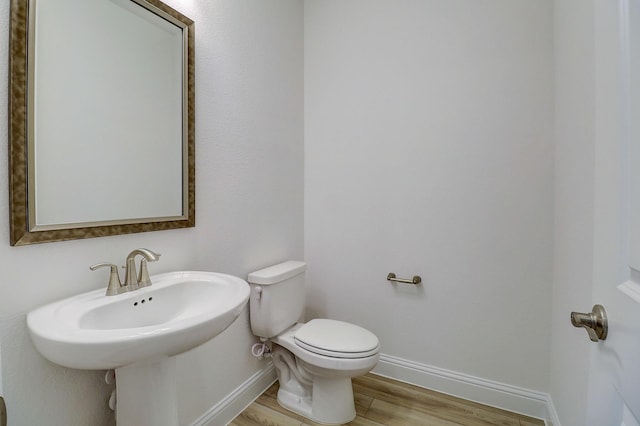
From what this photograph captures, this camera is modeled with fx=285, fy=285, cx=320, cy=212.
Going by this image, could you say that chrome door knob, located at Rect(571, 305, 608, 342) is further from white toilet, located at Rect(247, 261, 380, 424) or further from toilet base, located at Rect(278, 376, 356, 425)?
toilet base, located at Rect(278, 376, 356, 425)

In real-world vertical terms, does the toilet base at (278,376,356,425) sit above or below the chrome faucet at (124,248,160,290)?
below

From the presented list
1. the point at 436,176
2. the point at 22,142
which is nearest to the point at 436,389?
the point at 436,176

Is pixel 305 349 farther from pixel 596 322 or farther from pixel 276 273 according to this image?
pixel 596 322

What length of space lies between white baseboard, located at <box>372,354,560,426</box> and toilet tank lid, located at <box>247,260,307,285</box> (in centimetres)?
83

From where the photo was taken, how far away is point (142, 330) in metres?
0.68

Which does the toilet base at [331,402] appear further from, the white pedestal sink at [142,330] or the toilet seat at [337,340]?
the white pedestal sink at [142,330]

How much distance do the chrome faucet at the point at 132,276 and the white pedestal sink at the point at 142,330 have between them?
0.09ft

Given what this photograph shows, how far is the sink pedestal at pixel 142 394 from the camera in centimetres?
88

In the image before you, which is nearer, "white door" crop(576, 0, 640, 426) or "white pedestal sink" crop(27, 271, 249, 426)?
"white door" crop(576, 0, 640, 426)

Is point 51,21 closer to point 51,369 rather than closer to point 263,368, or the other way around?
point 51,369

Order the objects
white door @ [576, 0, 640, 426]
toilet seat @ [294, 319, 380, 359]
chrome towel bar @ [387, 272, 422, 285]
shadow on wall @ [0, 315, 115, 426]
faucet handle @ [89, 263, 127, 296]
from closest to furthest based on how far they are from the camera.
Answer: white door @ [576, 0, 640, 426], shadow on wall @ [0, 315, 115, 426], faucet handle @ [89, 263, 127, 296], toilet seat @ [294, 319, 380, 359], chrome towel bar @ [387, 272, 422, 285]

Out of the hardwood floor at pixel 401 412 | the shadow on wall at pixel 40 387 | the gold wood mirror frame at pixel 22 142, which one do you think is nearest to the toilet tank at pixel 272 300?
the hardwood floor at pixel 401 412

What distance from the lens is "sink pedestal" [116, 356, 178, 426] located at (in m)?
0.88

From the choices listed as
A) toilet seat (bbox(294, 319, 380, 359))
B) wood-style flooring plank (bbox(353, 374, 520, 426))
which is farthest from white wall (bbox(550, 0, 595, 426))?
toilet seat (bbox(294, 319, 380, 359))
